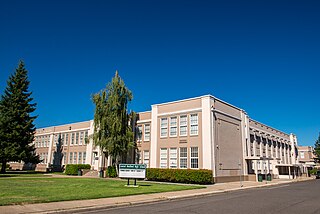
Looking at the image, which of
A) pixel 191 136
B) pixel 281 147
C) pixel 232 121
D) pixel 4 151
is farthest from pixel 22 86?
pixel 281 147

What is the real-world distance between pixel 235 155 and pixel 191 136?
6.40 m

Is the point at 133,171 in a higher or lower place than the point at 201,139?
lower

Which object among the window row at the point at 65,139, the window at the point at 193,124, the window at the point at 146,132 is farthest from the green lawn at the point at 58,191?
the window row at the point at 65,139

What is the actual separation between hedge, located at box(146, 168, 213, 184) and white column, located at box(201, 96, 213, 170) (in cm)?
167

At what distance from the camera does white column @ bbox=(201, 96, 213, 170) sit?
1075 inches

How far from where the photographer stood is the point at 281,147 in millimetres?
52094

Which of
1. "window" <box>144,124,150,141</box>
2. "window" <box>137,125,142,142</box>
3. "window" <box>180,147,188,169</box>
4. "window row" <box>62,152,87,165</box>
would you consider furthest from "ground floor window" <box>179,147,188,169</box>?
"window row" <box>62,152,87,165</box>

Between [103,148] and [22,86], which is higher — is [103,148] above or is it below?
below

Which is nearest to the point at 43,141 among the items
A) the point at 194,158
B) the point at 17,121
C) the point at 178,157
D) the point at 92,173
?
the point at 17,121

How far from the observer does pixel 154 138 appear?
3269 cm

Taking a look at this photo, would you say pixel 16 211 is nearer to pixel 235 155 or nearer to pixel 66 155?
pixel 235 155

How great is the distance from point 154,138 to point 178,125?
360cm

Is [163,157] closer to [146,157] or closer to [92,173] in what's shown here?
[146,157]

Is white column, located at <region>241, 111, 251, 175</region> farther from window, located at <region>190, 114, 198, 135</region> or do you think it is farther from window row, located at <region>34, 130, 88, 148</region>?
window row, located at <region>34, 130, 88, 148</region>
